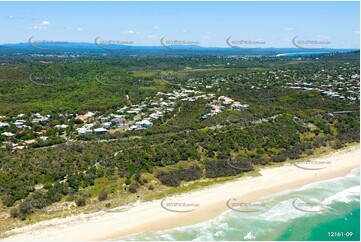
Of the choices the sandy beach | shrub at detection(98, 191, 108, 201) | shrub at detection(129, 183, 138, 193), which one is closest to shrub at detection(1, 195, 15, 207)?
the sandy beach

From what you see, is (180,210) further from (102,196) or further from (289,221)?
(289,221)

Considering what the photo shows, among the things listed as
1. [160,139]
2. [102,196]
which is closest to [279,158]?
[160,139]

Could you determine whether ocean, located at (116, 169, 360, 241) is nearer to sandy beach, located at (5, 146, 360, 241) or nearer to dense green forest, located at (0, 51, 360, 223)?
sandy beach, located at (5, 146, 360, 241)

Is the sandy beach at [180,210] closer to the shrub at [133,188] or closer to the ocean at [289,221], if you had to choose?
the ocean at [289,221]

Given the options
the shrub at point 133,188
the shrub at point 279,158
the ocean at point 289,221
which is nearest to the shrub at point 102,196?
the shrub at point 133,188

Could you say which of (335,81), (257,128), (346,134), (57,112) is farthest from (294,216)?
(335,81)

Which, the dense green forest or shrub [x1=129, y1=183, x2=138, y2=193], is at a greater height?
the dense green forest
